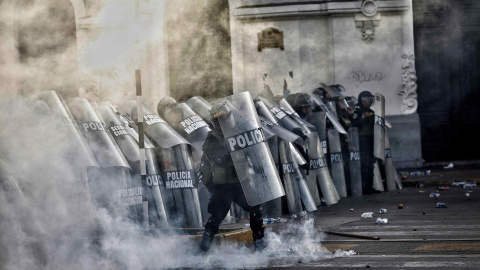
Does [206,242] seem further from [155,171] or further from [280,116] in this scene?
[280,116]

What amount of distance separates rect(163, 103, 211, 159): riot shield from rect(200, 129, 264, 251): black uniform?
2.49 m

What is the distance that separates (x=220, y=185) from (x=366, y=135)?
6246 mm

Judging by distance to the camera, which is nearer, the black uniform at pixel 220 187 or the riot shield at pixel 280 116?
the black uniform at pixel 220 187

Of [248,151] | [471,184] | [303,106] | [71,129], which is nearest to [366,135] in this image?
[303,106]

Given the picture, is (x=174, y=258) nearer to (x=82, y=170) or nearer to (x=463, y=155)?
(x=82, y=170)

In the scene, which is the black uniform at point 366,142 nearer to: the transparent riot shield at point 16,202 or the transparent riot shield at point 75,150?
the transparent riot shield at point 75,150

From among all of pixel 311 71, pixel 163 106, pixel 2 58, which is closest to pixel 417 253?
pixel 163 106

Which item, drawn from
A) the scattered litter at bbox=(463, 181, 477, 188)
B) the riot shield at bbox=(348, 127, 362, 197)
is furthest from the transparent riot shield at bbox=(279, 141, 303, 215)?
the scattered litter at bbox=(463, 181, 477, 188)

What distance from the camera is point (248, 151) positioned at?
8227 mm

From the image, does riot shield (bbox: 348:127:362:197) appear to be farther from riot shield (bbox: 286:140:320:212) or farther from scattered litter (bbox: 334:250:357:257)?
scattered litter (bbox: 334:250:357:257)

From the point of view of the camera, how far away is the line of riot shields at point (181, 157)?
27.2ft

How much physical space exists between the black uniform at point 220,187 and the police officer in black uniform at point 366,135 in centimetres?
587

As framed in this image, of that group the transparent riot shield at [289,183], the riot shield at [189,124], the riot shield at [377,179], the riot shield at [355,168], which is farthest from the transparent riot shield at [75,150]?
the riot shield at [377,179]

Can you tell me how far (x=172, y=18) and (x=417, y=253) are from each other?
6693 millimetres
